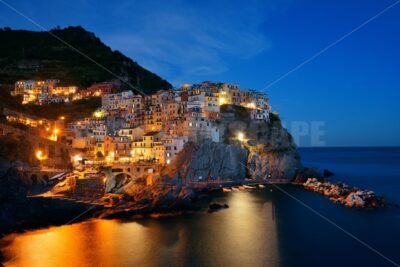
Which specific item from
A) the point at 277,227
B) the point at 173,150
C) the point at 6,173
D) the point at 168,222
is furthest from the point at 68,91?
the point at 277,227

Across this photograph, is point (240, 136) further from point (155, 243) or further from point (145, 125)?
point (155, 243)

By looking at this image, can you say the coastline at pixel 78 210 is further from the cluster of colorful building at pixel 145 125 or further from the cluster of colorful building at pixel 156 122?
the cluster of colorful building at pixel 156 122

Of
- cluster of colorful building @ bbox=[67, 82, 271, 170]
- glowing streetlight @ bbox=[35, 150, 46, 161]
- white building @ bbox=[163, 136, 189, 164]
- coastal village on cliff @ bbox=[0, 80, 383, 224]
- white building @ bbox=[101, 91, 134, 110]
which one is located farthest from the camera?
white building @ bbox=[101, 91, 134, 110]

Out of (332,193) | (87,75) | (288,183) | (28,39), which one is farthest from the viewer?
(28,39)

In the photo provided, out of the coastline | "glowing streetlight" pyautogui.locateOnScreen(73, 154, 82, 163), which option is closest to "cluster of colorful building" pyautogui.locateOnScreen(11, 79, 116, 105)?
"glowing streetlight" pyautogui.locateOnScreen(73, 154, 82, 163)

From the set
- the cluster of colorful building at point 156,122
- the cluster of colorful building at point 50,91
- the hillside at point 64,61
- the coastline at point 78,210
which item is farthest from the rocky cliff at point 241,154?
the hillside at point 64,61

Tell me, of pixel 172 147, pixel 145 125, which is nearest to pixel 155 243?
pixel 172 147

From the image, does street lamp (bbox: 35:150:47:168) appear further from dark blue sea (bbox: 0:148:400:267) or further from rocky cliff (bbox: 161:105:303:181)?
dark blue sea (bbox: 0:148:400:267)

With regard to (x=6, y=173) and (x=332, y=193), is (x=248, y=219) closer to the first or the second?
(x=332, y=193)
